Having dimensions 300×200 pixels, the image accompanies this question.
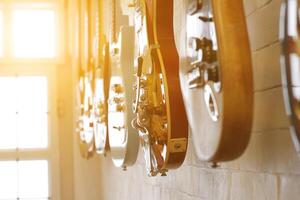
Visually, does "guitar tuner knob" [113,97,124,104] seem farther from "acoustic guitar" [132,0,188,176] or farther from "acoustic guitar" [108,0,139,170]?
"acoustic guitar" [132,0,188,176]

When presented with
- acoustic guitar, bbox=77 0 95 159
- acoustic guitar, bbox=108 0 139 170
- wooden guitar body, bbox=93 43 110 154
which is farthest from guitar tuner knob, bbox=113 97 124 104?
acoustic guitar, bbox=77 0 95 159

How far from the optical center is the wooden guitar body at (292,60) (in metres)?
0.98

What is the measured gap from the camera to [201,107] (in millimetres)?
1385

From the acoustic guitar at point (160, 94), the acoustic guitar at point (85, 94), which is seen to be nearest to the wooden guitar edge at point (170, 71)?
the acoustic guitar at point (160, 94)

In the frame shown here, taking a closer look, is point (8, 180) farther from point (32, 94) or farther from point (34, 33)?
point (34, 33)

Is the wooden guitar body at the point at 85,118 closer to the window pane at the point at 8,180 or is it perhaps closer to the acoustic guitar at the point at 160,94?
the window pane at the point at 8,180

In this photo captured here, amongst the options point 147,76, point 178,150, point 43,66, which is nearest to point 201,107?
point 178,150

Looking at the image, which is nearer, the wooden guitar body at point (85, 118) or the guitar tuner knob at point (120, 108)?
the guitar tuner knob at point (120, 108)

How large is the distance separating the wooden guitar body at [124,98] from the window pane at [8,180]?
10.0 feet

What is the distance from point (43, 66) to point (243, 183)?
14.3 ft

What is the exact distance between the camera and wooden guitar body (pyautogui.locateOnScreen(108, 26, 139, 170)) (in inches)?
100

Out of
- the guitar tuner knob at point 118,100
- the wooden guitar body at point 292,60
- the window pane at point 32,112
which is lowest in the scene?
the wooden guitar body at point 292,60

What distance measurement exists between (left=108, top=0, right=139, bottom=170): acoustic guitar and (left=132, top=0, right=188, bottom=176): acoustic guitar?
523 mm

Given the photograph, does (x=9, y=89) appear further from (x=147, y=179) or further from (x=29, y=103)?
(x=147, y=179)
